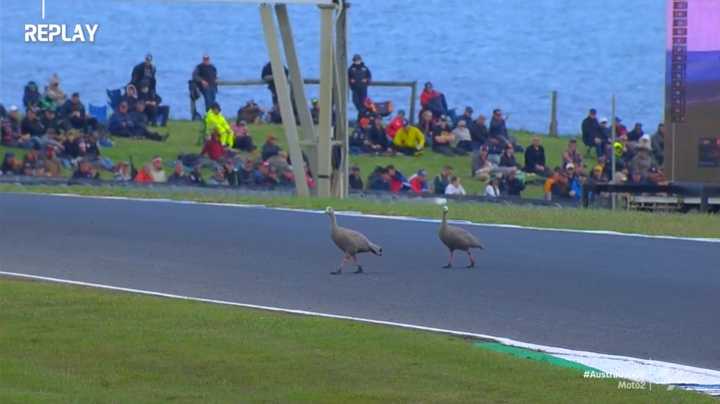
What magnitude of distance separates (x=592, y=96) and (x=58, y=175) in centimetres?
2099

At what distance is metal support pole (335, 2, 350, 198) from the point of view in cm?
2575

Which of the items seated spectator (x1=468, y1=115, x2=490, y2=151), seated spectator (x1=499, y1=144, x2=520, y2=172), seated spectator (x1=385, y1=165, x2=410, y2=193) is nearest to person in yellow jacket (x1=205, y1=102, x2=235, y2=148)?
seated spectator (x1=468, y1=115, x2=490, y2=151)

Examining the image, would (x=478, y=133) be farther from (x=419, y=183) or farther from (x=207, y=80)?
(x=207, y=80)

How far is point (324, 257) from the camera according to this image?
16.3 meters

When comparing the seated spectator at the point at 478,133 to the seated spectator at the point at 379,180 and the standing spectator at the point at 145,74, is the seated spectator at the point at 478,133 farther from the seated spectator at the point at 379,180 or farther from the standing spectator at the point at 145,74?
the standing spectator at the point at 145,74

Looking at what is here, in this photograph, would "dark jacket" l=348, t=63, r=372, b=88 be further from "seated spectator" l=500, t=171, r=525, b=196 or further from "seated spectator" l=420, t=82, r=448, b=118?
"seated spectator" l=500, t=171, r=525, b=196

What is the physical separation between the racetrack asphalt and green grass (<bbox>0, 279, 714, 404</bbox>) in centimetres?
123

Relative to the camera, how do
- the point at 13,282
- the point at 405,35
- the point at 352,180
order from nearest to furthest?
1. the point at 13,282
2. the point at 352,180
3. the point at 405,35

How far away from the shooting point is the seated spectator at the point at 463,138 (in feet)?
108

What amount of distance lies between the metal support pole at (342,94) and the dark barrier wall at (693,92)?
16.4ft

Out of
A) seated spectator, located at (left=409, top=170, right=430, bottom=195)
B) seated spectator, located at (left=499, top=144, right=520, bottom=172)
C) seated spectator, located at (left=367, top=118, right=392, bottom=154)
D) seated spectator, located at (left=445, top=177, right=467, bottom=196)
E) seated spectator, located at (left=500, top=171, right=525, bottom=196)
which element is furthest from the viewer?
seated spectator, located at (left=367, top=118, right=392, bottom=154)

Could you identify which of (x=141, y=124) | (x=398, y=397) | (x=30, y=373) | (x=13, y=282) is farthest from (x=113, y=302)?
(x=141, y=124)

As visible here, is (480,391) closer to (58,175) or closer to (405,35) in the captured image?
(58,175)

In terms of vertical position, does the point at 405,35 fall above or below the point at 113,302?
above
